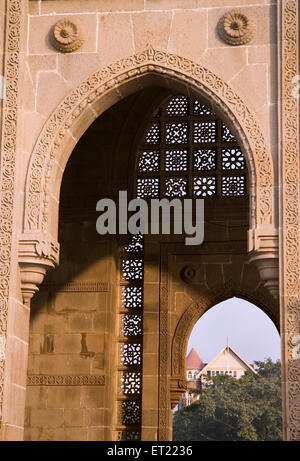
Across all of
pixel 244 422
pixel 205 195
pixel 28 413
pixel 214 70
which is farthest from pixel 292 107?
pixel 244 422

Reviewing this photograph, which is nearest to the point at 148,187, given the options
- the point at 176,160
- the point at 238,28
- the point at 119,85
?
the point at 176,160

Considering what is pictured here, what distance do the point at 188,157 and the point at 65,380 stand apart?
9.90 feet

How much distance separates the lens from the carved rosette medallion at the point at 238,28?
7.59 meters

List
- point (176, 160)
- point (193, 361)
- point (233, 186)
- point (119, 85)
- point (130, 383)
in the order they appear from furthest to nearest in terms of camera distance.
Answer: point (193, 361)
point (176, 160)
point (233, 186)
point (130, 383)
point (119, 85)

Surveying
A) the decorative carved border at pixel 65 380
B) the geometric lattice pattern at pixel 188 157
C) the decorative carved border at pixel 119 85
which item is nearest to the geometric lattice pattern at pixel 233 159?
the geometric lattice pattern at pixel 188 157

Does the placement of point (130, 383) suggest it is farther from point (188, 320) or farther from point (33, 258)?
point (33, 258)

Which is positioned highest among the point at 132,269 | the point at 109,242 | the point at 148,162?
the point at 148,162

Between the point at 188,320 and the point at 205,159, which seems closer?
the point at 188,320

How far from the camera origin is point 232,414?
108ft

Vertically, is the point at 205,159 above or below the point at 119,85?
above

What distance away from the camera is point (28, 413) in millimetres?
10188

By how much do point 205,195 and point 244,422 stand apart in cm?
2287

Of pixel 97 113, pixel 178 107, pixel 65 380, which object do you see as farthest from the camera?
pixel 178 107
